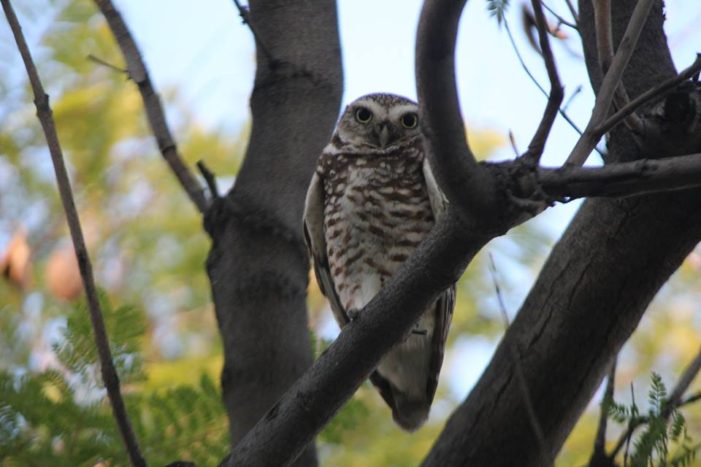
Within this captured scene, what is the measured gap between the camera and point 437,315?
3771 mm

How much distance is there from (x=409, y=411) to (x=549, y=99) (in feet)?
6.56

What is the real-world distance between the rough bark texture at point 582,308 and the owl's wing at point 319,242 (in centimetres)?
103

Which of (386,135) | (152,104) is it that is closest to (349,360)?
(152,104)

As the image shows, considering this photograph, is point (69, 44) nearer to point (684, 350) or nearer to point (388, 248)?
point (388, 248)

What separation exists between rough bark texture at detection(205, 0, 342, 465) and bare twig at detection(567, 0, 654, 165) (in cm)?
115

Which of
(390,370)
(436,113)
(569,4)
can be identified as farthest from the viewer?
(390,370)

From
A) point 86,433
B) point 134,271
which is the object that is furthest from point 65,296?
point 86,433

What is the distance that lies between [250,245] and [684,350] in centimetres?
300

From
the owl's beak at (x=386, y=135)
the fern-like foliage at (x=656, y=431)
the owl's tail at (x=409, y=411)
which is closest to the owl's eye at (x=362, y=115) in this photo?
the owl's beak at (x=386, y=135)

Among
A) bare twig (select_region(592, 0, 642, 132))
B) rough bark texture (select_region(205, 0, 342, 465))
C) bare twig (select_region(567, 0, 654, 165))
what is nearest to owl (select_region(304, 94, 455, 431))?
rough bark texture (select_region(205, 0, 342, 465))

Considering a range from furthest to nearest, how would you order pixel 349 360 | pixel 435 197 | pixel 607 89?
pixel 435 197 < pixel 349 360 < pixel 607 89

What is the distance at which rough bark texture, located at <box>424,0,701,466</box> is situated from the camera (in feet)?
8.46

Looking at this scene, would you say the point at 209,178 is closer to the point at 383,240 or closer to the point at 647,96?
the point at 383,240

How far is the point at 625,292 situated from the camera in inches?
107
